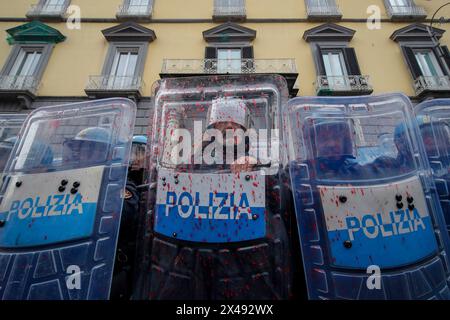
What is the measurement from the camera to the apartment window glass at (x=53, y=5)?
847cm

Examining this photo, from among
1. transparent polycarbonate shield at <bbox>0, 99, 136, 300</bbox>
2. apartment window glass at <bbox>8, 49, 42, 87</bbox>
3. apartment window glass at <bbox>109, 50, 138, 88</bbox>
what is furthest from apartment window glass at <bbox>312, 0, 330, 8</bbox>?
apartment window glass at <bbox>8, 49, 42, 87</bbox>

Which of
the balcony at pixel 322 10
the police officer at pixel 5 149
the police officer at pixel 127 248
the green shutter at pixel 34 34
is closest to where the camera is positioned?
the police officer at pixel 127 248

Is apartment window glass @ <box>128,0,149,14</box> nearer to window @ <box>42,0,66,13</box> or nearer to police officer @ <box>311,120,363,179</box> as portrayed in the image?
window @ <box>42,0,66,13</box>

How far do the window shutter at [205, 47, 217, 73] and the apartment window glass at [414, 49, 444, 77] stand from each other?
6.20 meters

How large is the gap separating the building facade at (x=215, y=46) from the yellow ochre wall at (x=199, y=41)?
0.03 m

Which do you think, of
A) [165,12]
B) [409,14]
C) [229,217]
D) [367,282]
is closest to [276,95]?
[229,217]

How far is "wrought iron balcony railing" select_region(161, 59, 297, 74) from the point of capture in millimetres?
7180

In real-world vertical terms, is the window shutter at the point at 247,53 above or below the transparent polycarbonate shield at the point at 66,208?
above

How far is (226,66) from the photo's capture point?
7.50 meters

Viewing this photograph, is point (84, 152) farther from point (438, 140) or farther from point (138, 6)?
point (138, 6)

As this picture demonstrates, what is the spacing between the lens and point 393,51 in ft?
24.8

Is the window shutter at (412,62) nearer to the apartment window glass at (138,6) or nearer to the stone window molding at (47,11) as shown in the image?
the apartment window glass at (138,6)

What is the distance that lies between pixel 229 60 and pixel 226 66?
0.26 metres

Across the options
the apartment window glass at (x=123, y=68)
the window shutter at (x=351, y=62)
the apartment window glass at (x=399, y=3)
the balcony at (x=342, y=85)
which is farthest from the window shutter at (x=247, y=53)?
the apartment window glass at (x=399, y=3)
